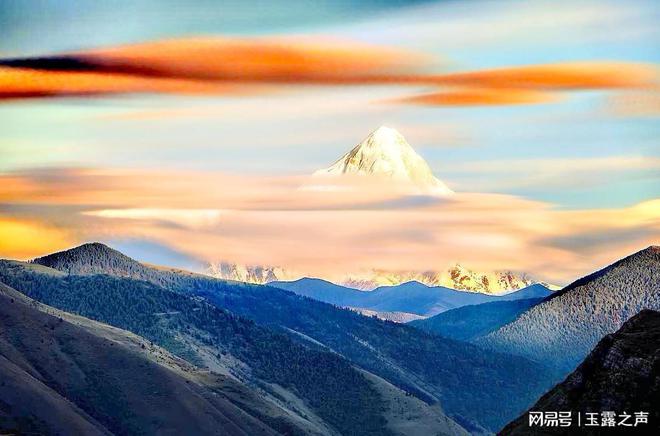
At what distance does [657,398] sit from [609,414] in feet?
22.9

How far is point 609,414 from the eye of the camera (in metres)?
200

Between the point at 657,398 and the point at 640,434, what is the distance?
6.28 metres

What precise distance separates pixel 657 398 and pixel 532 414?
1725cm

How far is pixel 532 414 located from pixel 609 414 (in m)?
10.5

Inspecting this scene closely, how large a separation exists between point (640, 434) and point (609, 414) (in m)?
5.22

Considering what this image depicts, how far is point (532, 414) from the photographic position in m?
200

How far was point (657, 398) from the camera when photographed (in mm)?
199750

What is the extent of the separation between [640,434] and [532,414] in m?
14.6

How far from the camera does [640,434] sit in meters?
196
